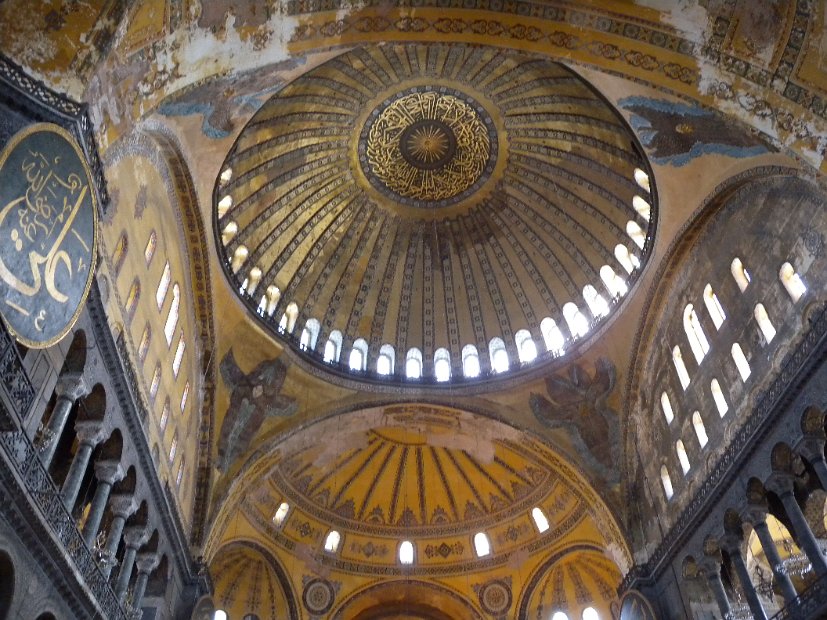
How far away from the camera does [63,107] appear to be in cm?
774

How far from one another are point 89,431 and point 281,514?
9693 millimetres

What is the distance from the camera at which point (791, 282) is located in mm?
11109

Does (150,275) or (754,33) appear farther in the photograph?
(150,275)

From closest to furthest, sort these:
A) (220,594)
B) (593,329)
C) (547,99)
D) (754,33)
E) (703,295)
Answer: (754,33)
(703,295)
(547,99)
(593,329)
(220,594)

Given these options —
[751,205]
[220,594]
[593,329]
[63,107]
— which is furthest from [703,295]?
[220,594]

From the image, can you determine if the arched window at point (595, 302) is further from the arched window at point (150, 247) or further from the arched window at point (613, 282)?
the arched window at point (150, 247)

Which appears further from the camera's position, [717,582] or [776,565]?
[717,582]

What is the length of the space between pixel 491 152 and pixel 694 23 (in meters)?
7.78

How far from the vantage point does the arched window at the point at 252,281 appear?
16.5 meters

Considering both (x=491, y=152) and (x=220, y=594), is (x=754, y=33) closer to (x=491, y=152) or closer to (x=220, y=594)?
(x=491, y=152)

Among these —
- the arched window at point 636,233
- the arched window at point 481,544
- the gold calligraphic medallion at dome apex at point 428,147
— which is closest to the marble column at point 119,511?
the gold calligraphic medallion at dome apex at point 428,147

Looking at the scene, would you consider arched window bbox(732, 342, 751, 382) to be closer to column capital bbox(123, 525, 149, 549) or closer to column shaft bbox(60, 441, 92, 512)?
column shaft bbox(60, 441, 92, 512)

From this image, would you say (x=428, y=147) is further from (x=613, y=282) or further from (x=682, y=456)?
(x=682, y=456)

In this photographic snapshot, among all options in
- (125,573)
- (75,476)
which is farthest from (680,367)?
(75,476)
